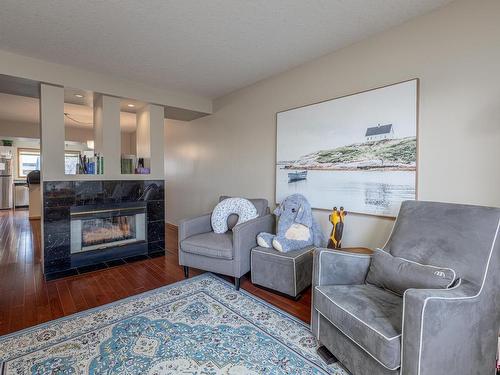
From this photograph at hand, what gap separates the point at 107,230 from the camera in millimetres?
3492

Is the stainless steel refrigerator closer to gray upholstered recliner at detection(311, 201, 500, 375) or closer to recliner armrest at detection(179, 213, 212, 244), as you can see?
recliner armrest at detection(179, 213, 212, 244)

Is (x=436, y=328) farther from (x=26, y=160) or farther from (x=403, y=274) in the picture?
(x=26, y=160)

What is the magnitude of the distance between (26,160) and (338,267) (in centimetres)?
1025

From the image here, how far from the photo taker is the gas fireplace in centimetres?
319

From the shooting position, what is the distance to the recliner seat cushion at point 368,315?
1.19m

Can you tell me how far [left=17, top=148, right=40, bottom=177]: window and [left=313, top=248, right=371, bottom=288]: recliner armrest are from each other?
396 inches

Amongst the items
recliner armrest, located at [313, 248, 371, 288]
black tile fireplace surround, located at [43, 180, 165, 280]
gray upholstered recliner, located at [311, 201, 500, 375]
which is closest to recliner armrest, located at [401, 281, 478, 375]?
gray upholstered recliner, located at [311, 201, 500, 375]

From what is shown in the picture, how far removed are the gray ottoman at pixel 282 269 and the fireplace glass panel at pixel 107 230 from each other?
80.4 inches

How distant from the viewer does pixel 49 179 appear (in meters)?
2.89

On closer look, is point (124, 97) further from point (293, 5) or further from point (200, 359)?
point (200, 359)

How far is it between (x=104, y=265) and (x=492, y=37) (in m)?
4.25

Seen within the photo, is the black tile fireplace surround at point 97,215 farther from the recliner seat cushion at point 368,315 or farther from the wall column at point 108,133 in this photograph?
the recliner seat cushion at point 368,315

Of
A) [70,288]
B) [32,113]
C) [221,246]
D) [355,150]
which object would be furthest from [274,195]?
[32,113]

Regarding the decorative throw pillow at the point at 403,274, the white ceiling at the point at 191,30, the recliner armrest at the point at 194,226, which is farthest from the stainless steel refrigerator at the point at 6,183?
the decorative throw pillow at the point at 403,274
